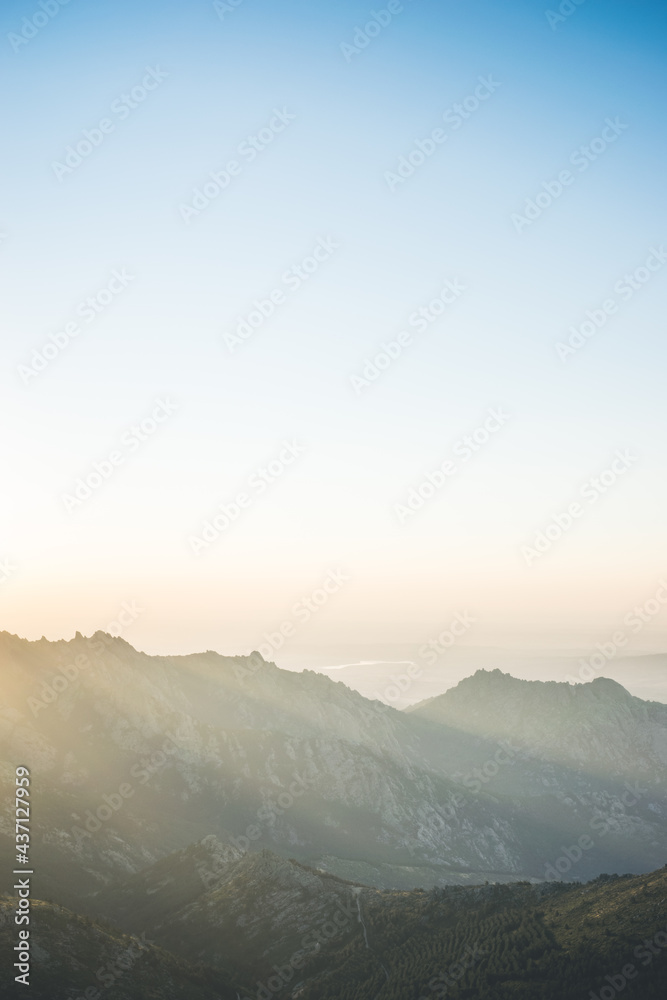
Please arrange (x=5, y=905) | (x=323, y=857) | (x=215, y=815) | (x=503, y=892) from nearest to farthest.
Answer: (x=5, y=905) < (x=503, y=892) < (x=323, y=857) < (x=215, y=815)

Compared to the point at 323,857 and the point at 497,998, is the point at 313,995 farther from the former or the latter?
the point at 323,857

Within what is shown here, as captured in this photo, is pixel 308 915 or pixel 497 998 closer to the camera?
pixel 497 998

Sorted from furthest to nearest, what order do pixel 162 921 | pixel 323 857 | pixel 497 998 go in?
pixel 323 857, pixel 162 921, pixel 497 998

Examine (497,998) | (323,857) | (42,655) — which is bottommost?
(323,857)

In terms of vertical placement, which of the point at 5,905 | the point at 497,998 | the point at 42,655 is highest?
the point at 42,655

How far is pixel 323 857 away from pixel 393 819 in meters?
49.4

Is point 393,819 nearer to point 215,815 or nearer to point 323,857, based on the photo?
point 323,857

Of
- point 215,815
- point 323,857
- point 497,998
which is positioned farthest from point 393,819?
point 497,998

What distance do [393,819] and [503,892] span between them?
117 meters

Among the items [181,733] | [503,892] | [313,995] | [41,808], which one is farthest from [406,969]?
[181,733]

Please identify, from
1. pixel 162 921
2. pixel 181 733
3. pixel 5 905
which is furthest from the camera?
pixel 181 733

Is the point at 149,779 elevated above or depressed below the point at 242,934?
above

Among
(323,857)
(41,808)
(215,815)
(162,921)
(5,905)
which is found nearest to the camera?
(5,905)

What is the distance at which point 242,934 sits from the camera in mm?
91938
